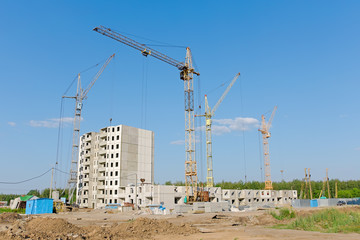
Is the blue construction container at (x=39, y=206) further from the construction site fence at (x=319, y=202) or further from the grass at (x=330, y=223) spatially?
the construction site fence at (x=319, y=202)

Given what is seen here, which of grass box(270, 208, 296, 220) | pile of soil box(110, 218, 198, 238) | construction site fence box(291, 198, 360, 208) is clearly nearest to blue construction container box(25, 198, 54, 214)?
pile of soil box(110, 218, 198, 238)

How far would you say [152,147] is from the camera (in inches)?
4284

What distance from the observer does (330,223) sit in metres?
24.7

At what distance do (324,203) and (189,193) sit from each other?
3438 cm

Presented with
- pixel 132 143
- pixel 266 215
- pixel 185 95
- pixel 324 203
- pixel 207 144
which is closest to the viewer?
pixel 266 215

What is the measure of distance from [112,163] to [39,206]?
137 feet

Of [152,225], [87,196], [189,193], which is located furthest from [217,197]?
[152,225]

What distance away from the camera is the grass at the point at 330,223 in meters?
22.3

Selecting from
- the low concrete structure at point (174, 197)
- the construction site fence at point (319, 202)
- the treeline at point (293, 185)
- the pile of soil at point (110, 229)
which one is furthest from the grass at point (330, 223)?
the treeline at point (293, 185)

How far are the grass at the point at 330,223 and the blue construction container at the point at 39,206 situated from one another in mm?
47189

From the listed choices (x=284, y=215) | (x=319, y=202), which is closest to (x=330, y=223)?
(x=284, y=215)

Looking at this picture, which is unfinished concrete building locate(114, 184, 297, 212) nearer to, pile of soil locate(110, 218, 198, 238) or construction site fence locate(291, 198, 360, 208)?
construction site fence locate(291, 198, 360, 208)

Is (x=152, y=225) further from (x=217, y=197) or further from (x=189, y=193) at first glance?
(x=217, y=197)

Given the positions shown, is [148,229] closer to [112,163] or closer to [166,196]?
[166,196]
